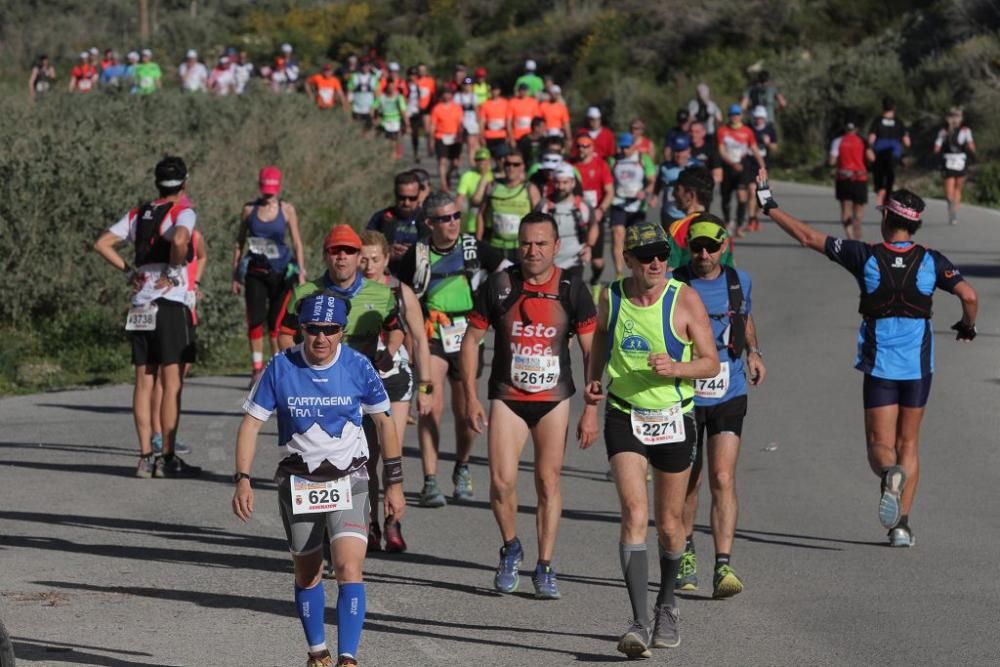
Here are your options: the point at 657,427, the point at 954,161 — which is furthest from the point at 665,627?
the point at 954,161

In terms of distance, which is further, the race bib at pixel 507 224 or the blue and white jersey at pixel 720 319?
the race bib at pixel 507 224

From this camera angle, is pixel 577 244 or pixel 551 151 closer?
pixel 577 244

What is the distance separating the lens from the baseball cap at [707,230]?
9352 millimetres

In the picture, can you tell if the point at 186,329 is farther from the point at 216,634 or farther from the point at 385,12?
the point at 385,12

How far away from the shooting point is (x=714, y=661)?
26.7 ft

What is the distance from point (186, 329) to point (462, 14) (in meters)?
66.0

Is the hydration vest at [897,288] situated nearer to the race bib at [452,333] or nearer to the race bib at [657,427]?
the race bib at [657,427]

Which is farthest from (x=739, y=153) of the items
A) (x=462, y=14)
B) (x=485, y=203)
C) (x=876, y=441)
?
(x=462, y=14)

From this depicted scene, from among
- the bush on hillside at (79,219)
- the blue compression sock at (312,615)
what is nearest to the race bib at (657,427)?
the blue compression sock at (312,615)

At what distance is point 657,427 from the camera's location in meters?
8.39

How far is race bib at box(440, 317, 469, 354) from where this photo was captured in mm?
11875

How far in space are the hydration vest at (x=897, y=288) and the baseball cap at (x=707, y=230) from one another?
4.40 feet

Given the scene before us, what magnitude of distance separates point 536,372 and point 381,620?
4.74 ft

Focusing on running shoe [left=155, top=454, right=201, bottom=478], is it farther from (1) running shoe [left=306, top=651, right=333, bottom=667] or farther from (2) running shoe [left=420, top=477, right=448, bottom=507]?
(1) running shoe [left=306, top=651, right=333, bottom=667]
